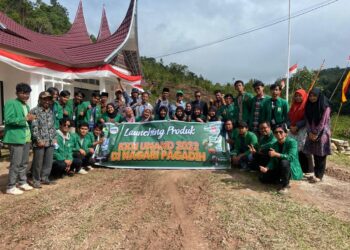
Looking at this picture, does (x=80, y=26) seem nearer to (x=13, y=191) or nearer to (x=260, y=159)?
(x=13, y=191)

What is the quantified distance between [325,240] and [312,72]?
76.1 feet

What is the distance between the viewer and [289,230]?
337 cm

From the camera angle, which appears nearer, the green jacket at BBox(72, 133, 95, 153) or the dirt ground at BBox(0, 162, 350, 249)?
the dirt ground at BBox(0, 162, 350, 249)

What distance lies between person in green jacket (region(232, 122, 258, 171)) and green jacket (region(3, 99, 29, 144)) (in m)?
3.52

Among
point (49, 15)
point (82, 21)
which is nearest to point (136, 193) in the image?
point (82, 21)

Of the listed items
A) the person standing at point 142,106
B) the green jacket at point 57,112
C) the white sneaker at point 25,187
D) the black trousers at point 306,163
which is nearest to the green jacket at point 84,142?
the green jacket at point 57,112

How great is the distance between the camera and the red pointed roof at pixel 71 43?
30.4 feet

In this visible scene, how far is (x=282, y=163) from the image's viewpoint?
452 cm

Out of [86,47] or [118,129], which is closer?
[118,129]

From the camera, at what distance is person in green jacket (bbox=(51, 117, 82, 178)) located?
5.19m

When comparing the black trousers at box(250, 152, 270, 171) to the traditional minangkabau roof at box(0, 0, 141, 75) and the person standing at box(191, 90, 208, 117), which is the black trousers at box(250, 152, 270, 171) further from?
the traditional minangkabau roof at box(0, 0, 141, 75)

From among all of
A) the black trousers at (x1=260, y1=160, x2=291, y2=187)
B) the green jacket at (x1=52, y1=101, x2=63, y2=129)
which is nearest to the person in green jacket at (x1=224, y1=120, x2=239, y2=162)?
the black trousers at (x1=260, y1=160, x2=291, y2=187)

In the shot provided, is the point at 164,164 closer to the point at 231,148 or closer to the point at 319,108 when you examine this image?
the point at 231,148

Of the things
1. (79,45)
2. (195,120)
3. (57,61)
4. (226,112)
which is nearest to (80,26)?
(79,45)
